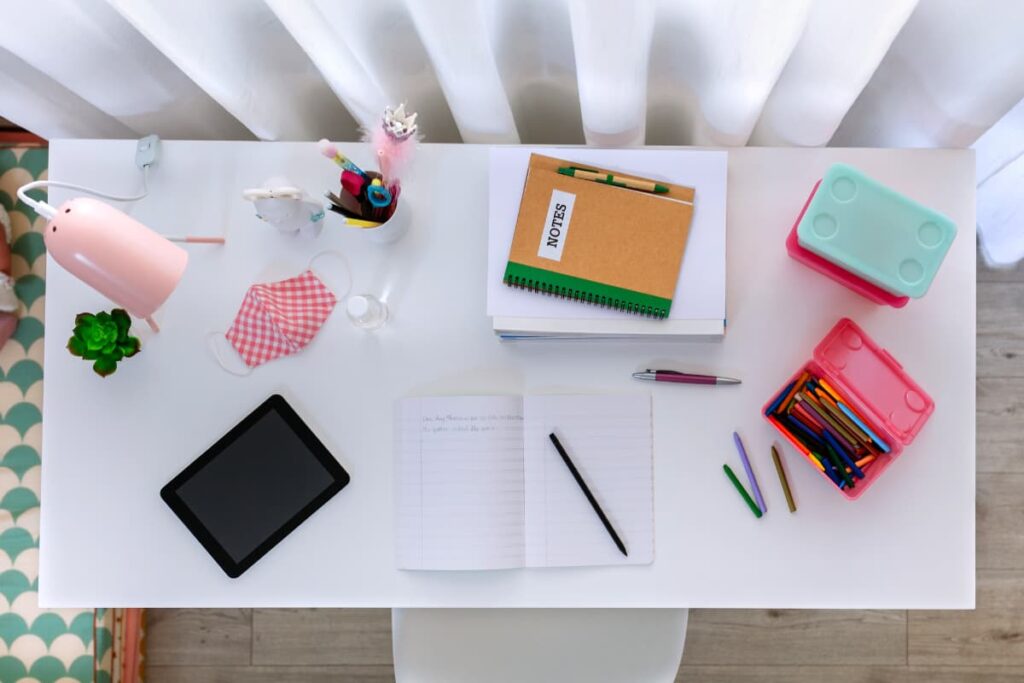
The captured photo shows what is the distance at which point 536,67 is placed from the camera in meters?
1.01

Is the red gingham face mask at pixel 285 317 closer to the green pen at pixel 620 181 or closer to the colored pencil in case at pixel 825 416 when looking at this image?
the green pen at pixel 620 181

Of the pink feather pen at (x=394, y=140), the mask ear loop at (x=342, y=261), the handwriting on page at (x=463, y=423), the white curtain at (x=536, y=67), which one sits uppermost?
the white curtain at (x=536, y=67)

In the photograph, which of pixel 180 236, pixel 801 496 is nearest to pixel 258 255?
pixel 180 236

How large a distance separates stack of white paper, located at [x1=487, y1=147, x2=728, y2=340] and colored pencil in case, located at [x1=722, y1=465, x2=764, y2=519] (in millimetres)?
163

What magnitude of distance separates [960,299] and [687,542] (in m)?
0.43

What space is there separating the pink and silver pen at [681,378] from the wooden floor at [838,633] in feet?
2.59

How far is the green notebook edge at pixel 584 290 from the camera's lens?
0.92 m

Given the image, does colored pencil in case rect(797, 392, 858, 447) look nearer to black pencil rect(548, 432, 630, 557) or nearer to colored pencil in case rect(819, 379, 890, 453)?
colored pencil in case rect(819, 379, 890, 453)

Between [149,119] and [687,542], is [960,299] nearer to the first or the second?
[687,542]

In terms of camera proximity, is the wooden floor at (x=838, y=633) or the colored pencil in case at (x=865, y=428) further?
the wooden floor at (x=838, y=633)

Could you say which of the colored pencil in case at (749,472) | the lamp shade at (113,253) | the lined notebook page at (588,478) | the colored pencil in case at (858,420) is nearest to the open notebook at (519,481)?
the lined notebook page at (588,478)

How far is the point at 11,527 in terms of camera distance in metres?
1.39

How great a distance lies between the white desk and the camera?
0.95 meters

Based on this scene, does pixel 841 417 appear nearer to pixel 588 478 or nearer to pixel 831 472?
pixel 831 472
